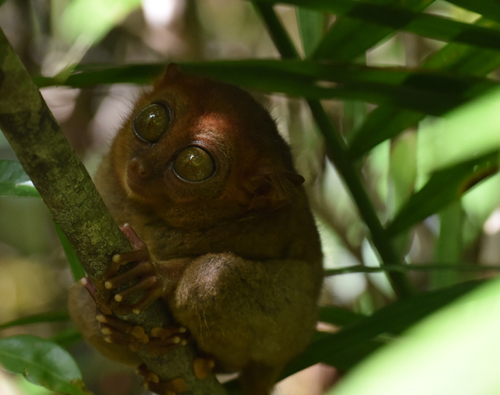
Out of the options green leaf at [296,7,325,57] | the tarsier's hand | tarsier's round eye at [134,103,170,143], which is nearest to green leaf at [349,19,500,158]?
green leaf at [296,7,325,57]

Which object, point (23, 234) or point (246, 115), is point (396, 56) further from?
point (23, 234)

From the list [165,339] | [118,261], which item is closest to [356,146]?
[165,339]

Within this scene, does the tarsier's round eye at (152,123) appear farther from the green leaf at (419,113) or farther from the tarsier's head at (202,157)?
the green leaf at (419,113)

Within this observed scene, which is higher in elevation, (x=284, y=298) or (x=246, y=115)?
(x=246, y=115)

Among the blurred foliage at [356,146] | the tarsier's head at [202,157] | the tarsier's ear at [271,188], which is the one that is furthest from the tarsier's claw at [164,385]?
the tarsier's ear at [271,188]

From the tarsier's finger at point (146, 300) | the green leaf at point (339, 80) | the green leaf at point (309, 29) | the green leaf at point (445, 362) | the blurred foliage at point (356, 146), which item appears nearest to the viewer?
the green leaf at point (445, 362)

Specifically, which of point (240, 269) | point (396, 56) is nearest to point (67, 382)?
point (240, 269)

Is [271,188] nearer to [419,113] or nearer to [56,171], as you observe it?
[419,113]
